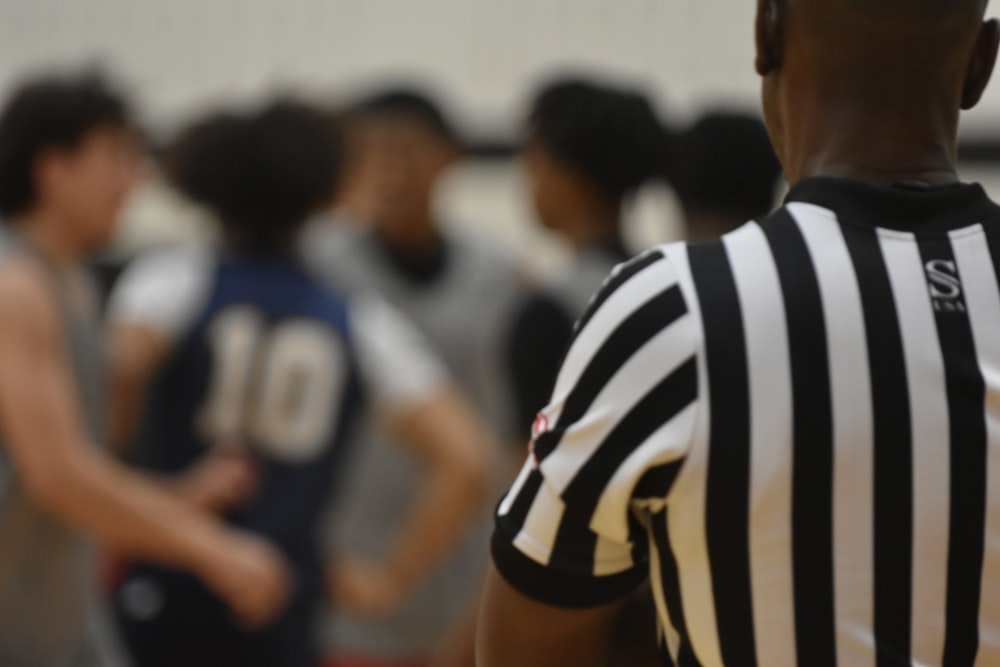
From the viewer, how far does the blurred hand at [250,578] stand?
3.18m

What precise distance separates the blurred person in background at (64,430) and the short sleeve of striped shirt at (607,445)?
179 cm

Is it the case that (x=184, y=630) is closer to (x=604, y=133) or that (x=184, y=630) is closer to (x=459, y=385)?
(x=604, y=133)

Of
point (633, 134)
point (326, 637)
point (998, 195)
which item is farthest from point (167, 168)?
point (998, 195)

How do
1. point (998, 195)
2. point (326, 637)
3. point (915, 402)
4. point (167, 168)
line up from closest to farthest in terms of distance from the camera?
point (915, 402) → point (167, 168) → point (326, 637) → point (998, 195)

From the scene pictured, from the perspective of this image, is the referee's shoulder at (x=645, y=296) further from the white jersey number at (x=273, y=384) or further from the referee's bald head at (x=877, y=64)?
the white jersey number at (x=273, y=384)

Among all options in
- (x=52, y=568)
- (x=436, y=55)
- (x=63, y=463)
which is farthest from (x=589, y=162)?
(x=436, y=55)

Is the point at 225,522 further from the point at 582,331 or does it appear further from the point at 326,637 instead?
the point at 582,331

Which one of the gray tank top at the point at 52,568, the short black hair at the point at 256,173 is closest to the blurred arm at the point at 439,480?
the short black hair at the point at 256,173

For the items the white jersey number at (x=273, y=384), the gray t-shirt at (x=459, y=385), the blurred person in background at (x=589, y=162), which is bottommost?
the gray t-shirt at (x=459, y=385)

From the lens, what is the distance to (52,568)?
3.09m

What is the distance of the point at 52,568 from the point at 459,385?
1.61 m

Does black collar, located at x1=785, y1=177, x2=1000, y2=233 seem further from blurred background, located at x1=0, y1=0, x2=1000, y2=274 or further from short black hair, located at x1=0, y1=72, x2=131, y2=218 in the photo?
blurred background, located at x1=0, y1=0, x2=1000, y2=274

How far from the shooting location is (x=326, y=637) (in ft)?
14.0

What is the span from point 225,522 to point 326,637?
993 millimetres
